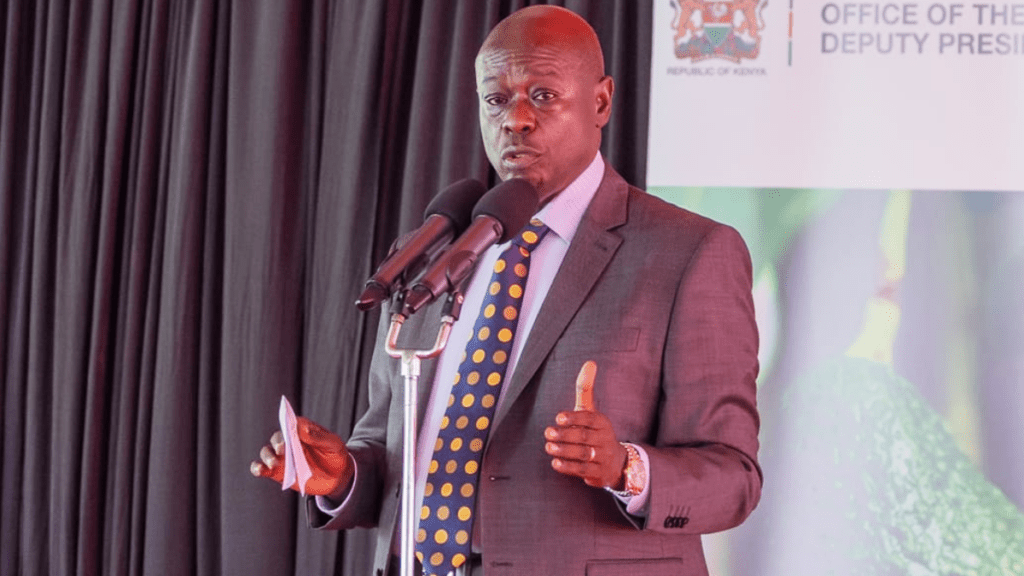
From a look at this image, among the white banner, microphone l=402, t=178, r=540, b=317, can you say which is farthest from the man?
the white banner

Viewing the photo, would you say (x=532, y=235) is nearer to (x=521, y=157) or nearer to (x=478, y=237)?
(x=521, y=157)

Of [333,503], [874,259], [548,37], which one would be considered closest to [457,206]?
[548,37]

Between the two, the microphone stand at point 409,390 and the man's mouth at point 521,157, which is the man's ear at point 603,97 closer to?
the man's mouth at point 521,157

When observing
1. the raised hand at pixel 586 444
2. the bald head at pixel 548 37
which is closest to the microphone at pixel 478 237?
the raised hand at pixel 586 444

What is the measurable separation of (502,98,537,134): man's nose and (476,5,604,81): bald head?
0.12 m

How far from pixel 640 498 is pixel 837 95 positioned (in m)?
1.61

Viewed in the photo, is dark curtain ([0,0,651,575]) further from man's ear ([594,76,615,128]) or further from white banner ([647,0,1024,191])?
man's ear ([594,76,615,128])

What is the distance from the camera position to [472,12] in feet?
12.2

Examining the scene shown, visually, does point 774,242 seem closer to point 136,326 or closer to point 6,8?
point 136,326

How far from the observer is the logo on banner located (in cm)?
330

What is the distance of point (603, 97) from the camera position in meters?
2.54

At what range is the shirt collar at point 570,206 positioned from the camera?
2.41m

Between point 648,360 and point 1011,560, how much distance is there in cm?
140

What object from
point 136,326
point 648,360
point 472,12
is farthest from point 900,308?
point 136,326
